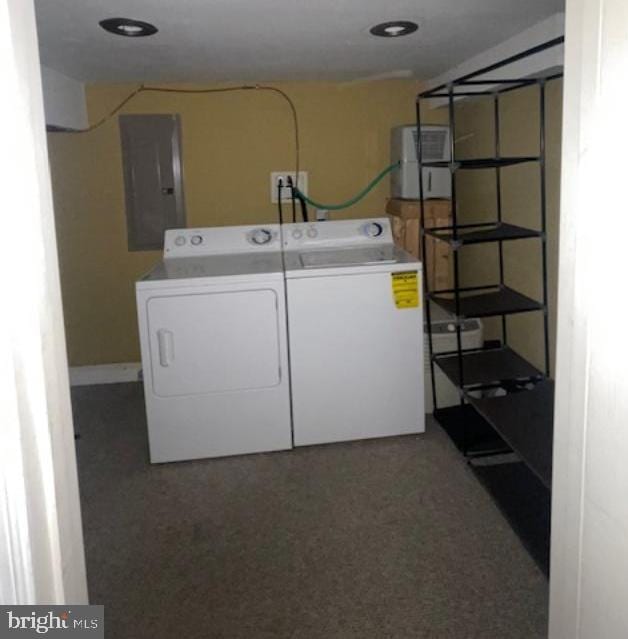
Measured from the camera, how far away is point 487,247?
351 cm

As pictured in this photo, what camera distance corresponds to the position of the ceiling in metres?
2.08

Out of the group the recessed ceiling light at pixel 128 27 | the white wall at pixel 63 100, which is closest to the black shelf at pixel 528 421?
the recessed ceiling light at pixel 128 27

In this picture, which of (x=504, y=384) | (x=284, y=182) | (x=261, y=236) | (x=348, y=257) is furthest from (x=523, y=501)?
(x=284, y=182)

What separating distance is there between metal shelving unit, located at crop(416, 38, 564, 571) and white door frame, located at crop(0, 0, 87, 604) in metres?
1.47

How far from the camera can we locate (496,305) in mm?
2754

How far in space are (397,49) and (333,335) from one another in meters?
1.28

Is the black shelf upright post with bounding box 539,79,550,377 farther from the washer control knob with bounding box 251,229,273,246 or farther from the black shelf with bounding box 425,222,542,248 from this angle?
the washer control knob with bounding box 251,229,273,246

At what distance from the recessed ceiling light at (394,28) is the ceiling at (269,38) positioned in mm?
36

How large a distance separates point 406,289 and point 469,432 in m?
0.74

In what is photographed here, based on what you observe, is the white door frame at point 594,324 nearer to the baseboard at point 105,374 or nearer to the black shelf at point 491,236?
the black shelf at point 491,236

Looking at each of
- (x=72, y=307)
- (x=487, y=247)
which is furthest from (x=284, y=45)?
(x=72, y=307)

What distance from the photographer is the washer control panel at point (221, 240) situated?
10.8 feet

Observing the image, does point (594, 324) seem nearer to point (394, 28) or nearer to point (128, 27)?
point (394, 28)

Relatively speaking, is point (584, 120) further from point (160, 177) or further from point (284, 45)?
point (160, 177)
